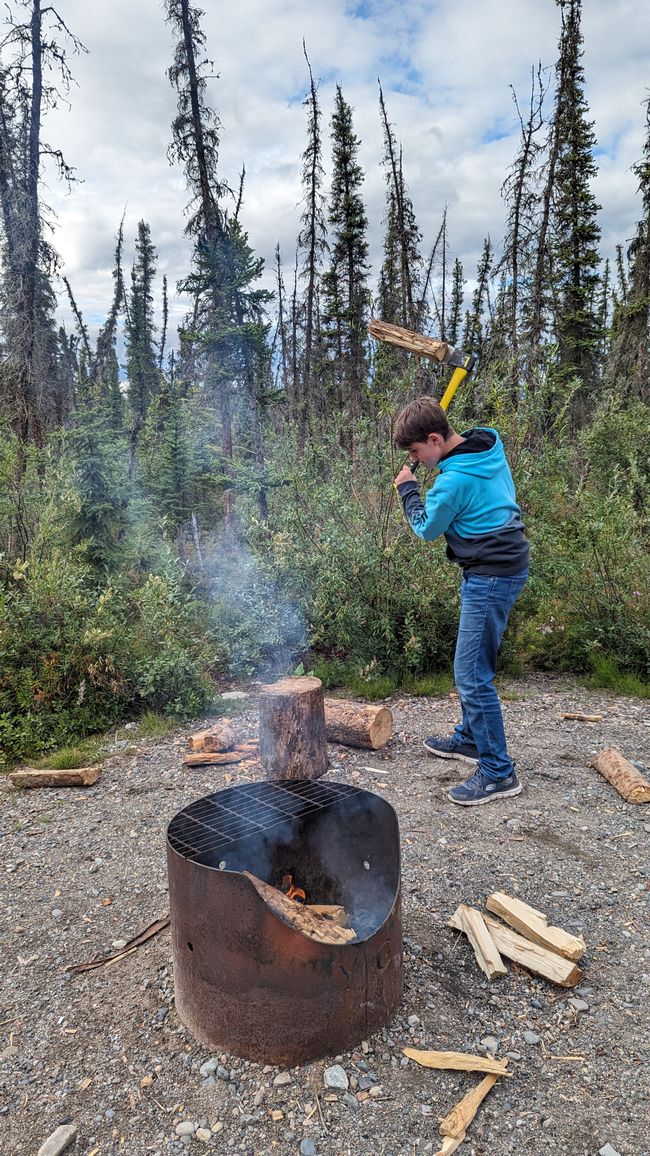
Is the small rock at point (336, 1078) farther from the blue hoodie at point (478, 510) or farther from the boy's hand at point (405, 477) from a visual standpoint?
the boy's hand at point (405, 477)

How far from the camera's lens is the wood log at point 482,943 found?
8.10 ft

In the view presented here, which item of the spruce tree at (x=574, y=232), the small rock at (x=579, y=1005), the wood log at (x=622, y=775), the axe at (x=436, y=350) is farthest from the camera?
the spruce tree at (x=574, y=232)

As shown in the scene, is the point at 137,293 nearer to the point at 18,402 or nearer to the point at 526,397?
the point at 18,402

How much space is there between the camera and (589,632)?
19.5 ft

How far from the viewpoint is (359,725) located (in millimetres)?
4672

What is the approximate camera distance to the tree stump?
399 cm

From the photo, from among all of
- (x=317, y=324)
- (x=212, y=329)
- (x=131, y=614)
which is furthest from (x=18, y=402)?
(x=317, y=324)

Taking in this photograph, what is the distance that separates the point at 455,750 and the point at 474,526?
69.9 inches

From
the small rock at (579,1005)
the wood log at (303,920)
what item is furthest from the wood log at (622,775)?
the wood log at (303,920)

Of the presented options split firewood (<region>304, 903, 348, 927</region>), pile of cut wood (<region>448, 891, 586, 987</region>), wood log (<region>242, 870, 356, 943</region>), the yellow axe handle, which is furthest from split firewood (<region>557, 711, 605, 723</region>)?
wood log (<region>242, 870, 356, 943</region>)

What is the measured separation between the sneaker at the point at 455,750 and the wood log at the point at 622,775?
0.79 m

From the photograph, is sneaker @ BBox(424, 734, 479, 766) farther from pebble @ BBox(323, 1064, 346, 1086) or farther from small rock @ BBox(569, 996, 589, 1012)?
pebble @ BBox(323, 1064, 346, 1086)

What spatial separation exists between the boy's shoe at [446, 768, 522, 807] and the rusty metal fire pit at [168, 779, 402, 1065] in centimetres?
125

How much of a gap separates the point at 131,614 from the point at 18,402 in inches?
213
